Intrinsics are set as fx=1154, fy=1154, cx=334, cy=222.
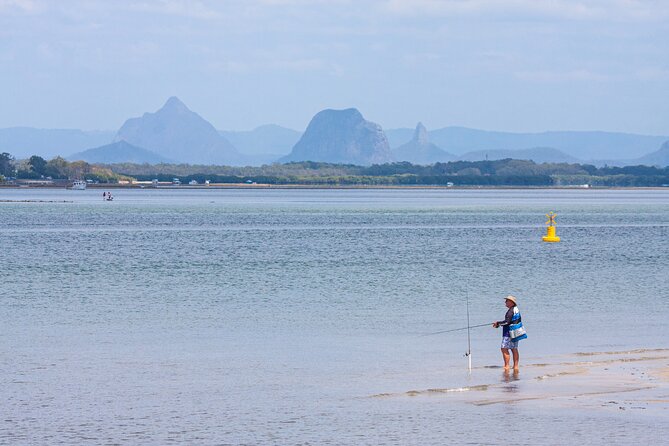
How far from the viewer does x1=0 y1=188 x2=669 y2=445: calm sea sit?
78.1 ft

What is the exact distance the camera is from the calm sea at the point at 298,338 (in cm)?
2380

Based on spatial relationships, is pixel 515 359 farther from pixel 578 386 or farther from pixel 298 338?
pixel 298 338

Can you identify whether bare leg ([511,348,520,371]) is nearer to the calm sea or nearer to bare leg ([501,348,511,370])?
bare leg ([501,348,511,370])

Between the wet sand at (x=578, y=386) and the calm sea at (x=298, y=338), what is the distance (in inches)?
15.3

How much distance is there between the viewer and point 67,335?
37.7m

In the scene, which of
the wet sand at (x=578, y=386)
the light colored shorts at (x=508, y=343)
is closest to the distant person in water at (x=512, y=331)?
the light colored shorts at (x=508, y=343)

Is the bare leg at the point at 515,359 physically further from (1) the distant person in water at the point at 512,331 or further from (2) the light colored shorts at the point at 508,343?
(2) the light colored shorts at the point at 508,343

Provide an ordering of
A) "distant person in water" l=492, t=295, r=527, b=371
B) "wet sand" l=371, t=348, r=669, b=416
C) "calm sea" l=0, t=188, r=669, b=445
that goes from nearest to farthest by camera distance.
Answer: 1. "calm sea" l=0, t=188, r=669, b=445
2. "wet sand" l=371, t=348, r=669, b=416
3. "distant person in water" l=492, t=295, r=527, b=371

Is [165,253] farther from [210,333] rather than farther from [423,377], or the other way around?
[423,377]

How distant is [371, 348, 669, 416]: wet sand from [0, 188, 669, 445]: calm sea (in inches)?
15.3

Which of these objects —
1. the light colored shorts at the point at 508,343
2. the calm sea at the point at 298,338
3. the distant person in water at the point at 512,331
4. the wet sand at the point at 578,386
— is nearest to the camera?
the calm sea at the point at 298,338

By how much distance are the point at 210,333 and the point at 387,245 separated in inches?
2297

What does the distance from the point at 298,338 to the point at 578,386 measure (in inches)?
475

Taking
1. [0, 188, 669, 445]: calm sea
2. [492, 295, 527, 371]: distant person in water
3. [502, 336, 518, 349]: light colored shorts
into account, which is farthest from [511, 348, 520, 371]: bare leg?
[0, 188, 669, 445]: calm sea
